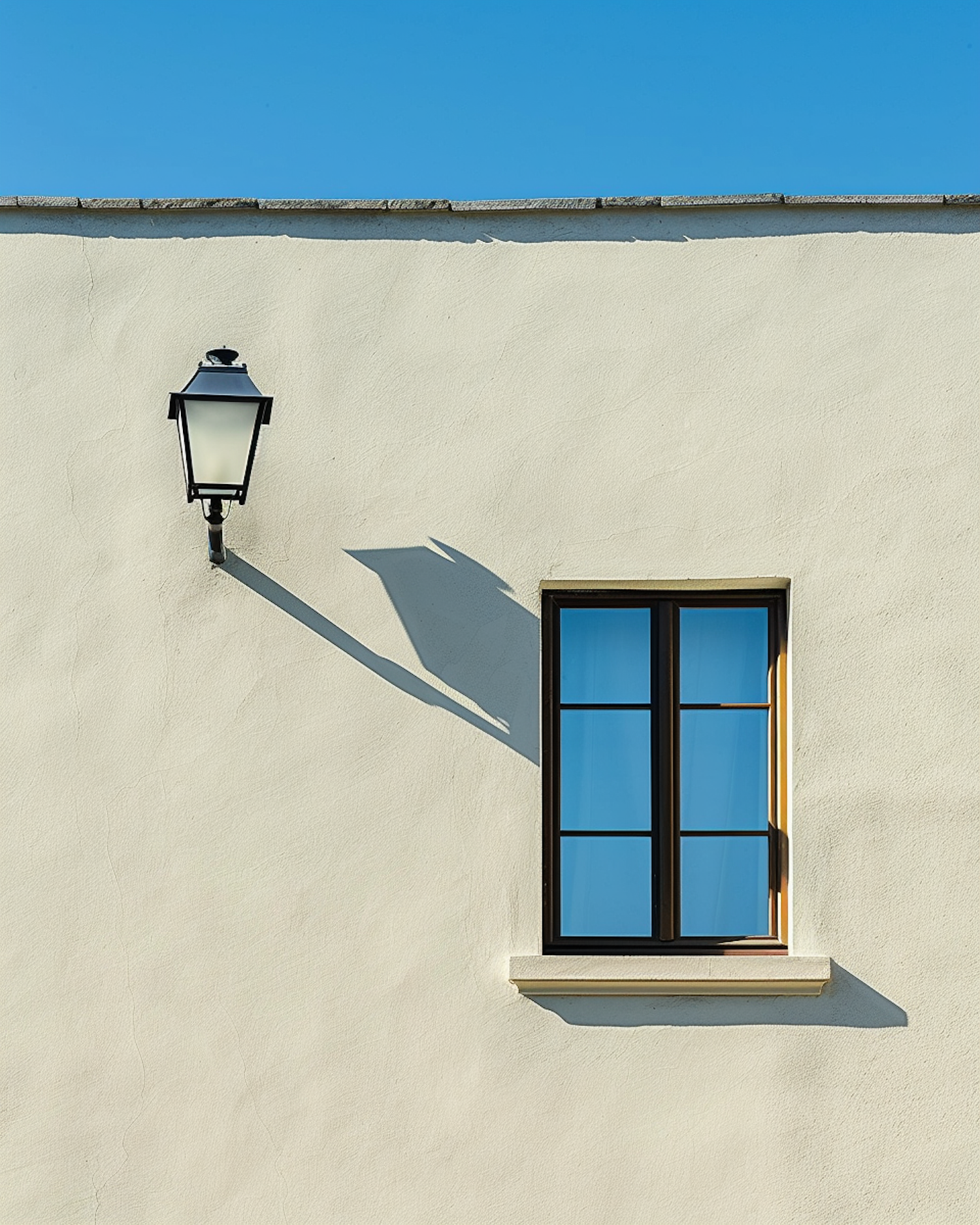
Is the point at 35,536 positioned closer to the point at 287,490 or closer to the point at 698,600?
the point at 287,490

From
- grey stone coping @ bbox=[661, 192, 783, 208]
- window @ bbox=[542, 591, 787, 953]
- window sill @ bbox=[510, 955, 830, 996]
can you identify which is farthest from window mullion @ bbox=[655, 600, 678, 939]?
grey stone coping @ bbox=[661, 192, 783, 208]

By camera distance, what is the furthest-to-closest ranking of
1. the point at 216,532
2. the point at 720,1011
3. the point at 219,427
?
the point at 216,532
the point at 720,1011
the point at 219,427

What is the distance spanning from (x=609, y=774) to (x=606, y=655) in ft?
1.50

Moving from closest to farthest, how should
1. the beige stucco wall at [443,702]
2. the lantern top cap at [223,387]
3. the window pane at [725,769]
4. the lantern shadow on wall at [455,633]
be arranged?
the lantern top cap at [223,387] < the beige stucco wall at [443,702] < the lantern shadow on wall at [455,633] < the window pane at [725,769]

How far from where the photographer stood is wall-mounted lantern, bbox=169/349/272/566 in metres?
4.21

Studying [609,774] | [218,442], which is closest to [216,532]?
[218,442]

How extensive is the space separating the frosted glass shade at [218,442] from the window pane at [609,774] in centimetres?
157

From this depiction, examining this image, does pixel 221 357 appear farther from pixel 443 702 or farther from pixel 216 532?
pixel 443 702

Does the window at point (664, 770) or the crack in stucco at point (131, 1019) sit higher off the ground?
the window at point (664, 770)

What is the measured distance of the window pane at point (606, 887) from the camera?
15.0 ft

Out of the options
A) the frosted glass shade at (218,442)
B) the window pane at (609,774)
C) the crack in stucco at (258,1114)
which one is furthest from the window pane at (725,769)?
the frosted glass shade at (218,442)

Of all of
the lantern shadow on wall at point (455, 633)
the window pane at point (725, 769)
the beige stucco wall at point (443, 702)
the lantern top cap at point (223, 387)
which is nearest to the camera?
the lantern top cap at point (223, 387)

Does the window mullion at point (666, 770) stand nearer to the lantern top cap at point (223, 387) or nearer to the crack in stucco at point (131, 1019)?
the lantern top cap at point (223, 387)

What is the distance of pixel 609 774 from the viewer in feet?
15.3
